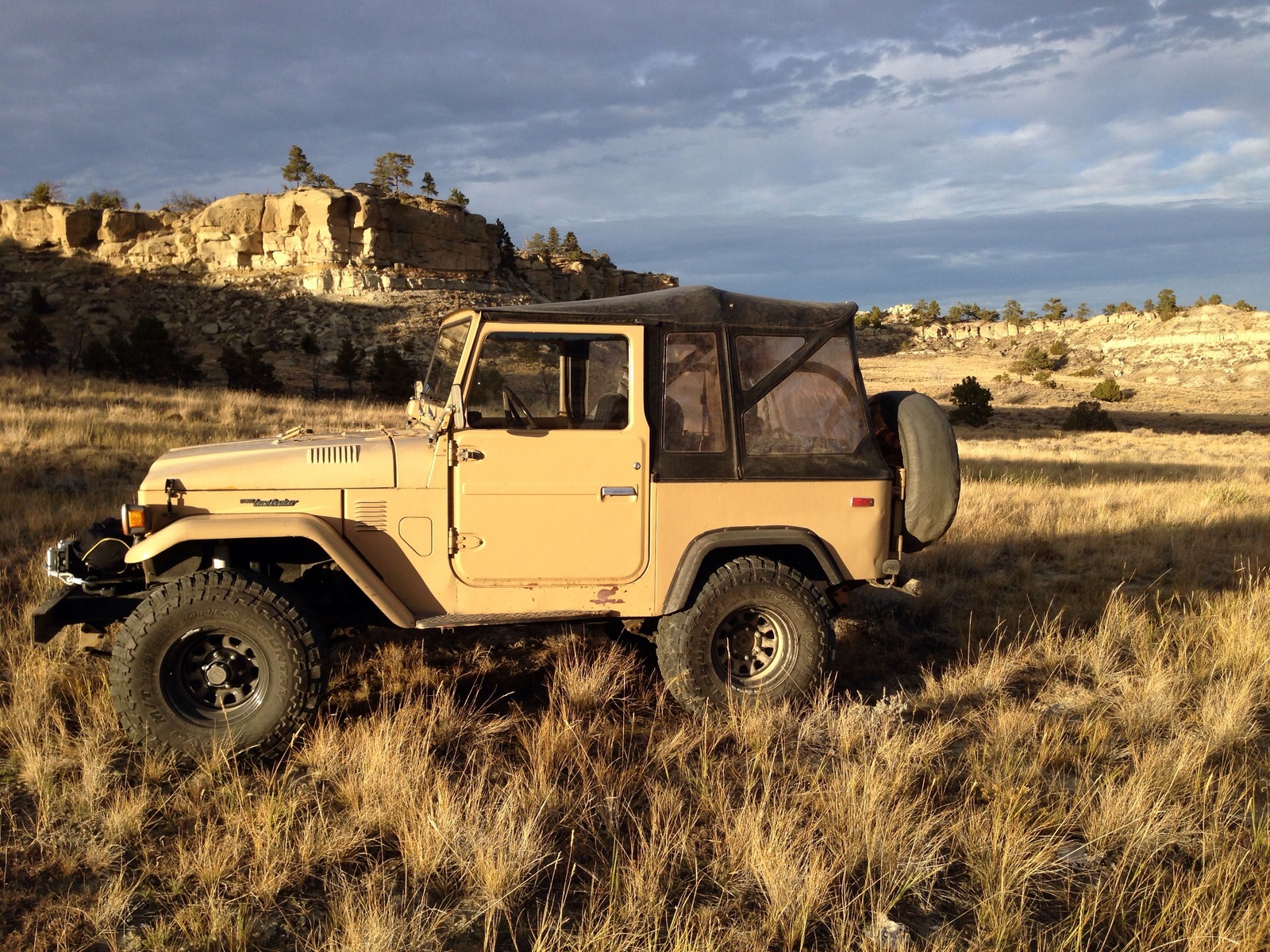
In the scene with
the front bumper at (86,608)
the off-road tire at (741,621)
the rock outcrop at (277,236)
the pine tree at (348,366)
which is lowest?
the off-road tire at (741,621)

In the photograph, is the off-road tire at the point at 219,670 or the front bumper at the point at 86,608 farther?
the front bumper at the point at 86,608

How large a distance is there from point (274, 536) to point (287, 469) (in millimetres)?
373

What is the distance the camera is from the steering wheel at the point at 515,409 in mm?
4639

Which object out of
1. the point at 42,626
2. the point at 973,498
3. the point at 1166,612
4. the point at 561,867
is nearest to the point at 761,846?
the point at 561,867

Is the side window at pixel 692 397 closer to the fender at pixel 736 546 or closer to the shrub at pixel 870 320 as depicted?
the fender at pixel 736 546

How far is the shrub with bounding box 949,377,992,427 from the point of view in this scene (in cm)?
3578

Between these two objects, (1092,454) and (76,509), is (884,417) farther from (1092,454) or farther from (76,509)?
(1092,454)

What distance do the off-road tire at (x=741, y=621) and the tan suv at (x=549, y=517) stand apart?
A: 0.04ft

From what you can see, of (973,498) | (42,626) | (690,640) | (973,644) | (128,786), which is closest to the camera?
(128,786)

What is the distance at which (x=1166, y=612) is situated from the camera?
22.5 feet

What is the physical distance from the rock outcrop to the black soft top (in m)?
57.6

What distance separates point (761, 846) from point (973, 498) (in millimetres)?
9406

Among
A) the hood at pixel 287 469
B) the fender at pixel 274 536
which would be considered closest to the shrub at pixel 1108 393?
the hood at pixel 287 469

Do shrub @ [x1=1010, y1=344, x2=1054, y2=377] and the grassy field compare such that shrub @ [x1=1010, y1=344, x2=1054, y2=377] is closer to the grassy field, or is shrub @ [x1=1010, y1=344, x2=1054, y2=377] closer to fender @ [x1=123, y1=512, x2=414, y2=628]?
the grassy field
